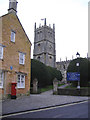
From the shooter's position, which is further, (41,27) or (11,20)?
(41,27)

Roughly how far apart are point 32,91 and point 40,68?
8964 mm

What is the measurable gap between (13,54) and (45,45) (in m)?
57.5

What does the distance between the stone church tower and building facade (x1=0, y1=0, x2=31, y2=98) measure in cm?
5099

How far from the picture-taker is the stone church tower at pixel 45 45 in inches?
2879

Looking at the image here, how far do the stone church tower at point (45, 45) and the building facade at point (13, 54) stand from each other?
51.0m

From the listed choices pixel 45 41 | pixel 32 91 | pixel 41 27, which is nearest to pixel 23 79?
pixel 32 91

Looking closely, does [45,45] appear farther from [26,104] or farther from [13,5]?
[26,104]

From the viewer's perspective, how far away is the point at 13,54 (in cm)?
1766

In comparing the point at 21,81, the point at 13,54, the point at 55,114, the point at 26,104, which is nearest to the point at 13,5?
the point at 13,54

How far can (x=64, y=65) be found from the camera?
89.5 meters

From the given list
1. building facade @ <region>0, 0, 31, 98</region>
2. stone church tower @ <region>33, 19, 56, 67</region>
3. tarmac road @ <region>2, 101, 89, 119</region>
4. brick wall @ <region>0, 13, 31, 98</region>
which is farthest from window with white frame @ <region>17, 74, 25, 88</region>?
stone church tower @ <region>33, 19, 56, 67</region>

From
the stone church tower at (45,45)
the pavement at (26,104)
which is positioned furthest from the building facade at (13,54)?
the stone church tower at (45,45)

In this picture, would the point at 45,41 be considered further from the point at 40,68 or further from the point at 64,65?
the point at 40,68

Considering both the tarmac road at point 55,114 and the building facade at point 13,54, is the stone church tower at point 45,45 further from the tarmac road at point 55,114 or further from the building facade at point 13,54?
the tarmac road at point 55,114
